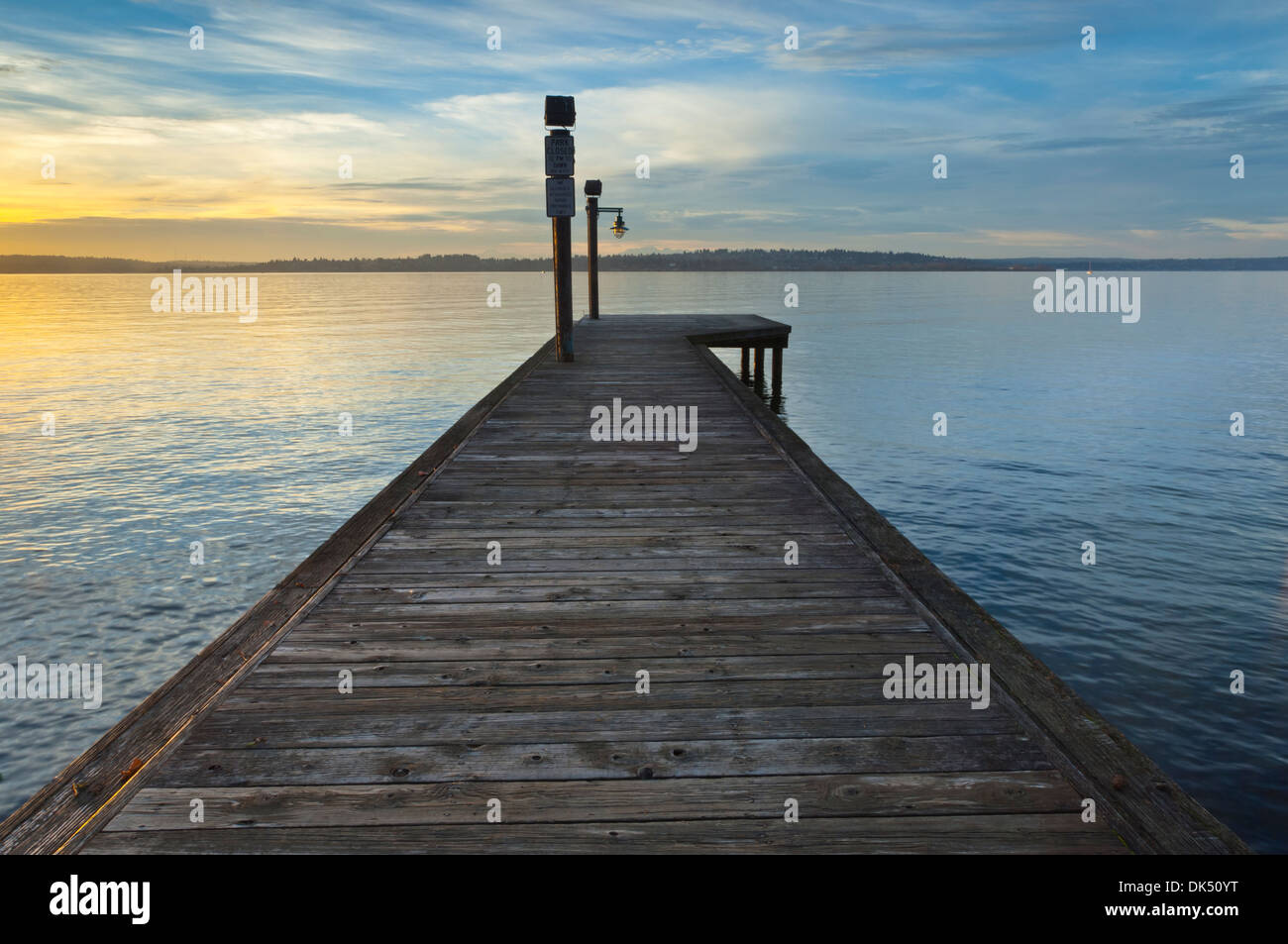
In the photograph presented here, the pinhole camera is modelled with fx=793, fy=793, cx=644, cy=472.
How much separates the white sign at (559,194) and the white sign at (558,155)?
0.40 ft

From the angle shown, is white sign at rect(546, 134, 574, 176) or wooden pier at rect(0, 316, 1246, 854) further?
white sign at rect(546, 134, 574, 176)

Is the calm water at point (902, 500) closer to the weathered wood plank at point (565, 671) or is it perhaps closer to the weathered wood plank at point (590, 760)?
the weathered wood plank at point (565, 671)

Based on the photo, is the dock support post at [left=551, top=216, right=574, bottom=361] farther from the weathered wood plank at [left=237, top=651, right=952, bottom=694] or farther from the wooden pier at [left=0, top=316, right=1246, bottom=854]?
the weathered wood plank at [left=237, top=651, right=952, bottom=694]

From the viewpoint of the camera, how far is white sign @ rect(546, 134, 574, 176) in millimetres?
12414

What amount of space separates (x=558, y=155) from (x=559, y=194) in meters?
0.60

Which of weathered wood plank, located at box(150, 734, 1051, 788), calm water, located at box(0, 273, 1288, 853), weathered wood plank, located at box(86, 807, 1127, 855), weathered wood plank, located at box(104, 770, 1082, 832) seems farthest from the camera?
calm water, located at box(0, 273, 1288, 853)

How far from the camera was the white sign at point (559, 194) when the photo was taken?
40.9 ft

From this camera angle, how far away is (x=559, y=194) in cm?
1249

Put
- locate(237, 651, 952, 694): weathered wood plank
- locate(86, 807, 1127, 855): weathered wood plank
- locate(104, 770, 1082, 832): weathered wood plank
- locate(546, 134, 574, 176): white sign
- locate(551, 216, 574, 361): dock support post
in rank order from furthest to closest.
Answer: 1. locate(551, 216, 574, 361): dock support post
2. locate(546, 134, 574, 176): white sign
3. locate(237, 651, 952, 694): weathered wood plank
4. locate(104, 770, 1082, 832): weathered wood plank
5. locate(86, 807, 1127, 855): weathered wood plank

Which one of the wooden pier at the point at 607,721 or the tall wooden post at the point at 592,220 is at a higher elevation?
the tall wooden post at the point at 592,220

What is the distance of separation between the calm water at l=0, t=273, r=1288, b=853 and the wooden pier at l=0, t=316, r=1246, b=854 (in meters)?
4.25

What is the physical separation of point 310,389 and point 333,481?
12.8m

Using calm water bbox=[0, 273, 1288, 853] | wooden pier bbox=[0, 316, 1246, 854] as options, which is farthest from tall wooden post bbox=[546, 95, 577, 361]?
wooden pier bbox=[0, 316, 1246, 854]

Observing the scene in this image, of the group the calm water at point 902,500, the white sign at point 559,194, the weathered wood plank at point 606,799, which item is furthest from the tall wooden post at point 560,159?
the weathered wood plank at point 606,799
